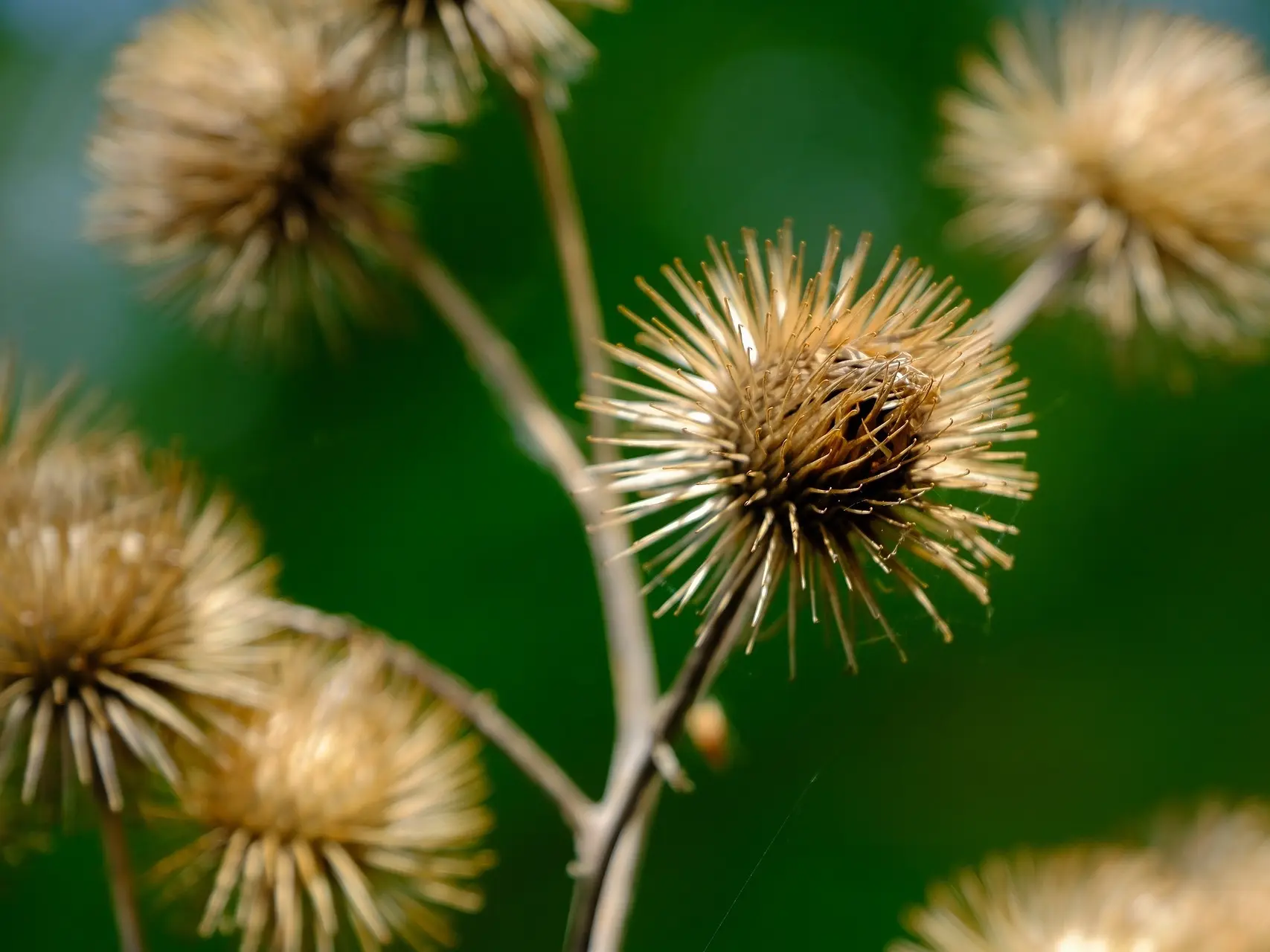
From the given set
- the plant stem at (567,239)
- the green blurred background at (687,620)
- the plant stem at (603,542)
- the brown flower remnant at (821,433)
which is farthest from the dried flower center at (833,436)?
the green blurred background at (687,620)

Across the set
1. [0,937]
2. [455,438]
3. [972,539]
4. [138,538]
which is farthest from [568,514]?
[972,539]

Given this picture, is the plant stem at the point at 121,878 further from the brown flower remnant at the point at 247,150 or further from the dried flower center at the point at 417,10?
the dried flower center at the point at 417,10

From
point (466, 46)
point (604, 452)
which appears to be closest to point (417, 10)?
point (466, 46)

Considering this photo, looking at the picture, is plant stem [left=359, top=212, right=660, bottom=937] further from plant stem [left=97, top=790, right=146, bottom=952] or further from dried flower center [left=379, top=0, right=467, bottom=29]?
plant stem [left=97, top=790, right=146, bottom=952]

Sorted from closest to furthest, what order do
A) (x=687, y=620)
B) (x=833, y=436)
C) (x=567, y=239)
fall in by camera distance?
1. (x=833, y=436)
2. (x=567, y=239)
3. (x=687, y=620)

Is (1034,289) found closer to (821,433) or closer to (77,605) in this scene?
(821,433)

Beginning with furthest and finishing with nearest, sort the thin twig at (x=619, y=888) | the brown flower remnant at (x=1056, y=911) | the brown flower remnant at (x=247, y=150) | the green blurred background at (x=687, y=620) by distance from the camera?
1. the green blurred background at (x=687, y=620)
2. the brown flower remnant at (x=247, y=150)
3. the brown flower remnant at (x=1056, y=911)
4. the thin twig at (x=619, y=888)
